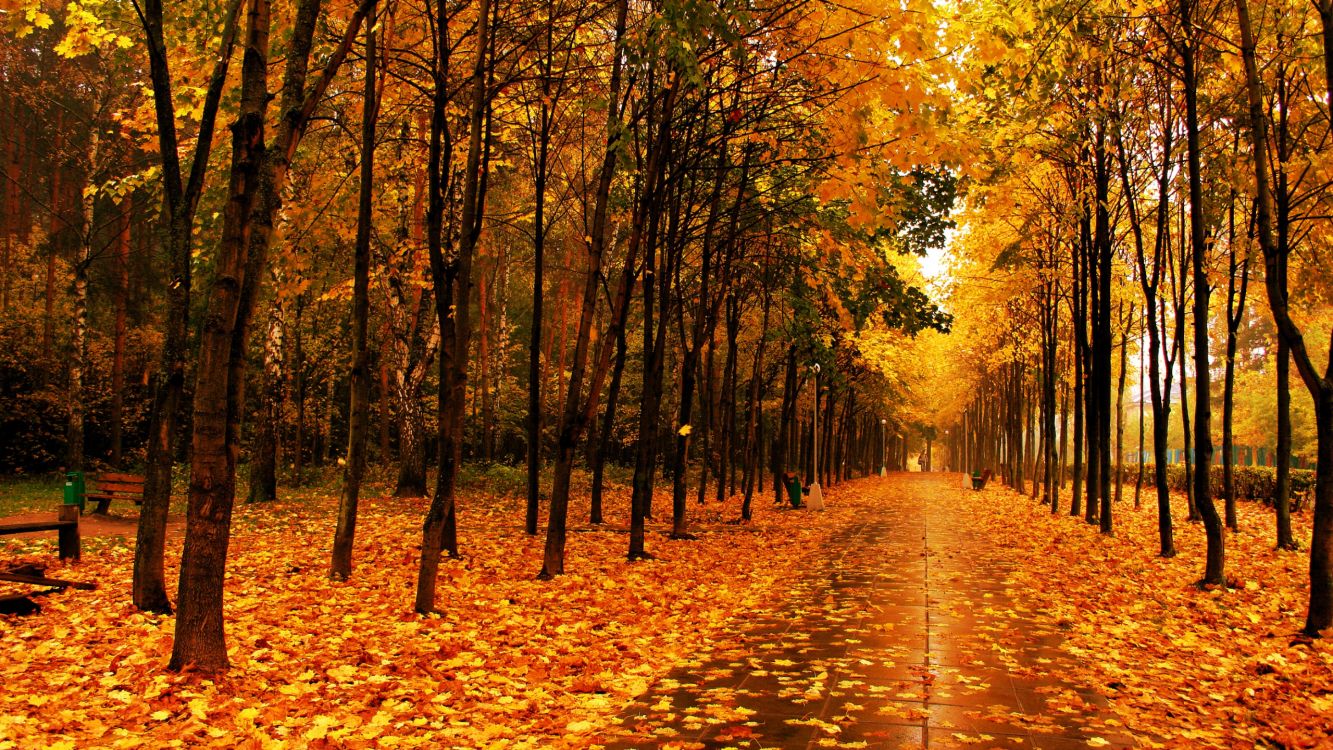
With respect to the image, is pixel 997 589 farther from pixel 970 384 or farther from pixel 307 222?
pixel 970 384

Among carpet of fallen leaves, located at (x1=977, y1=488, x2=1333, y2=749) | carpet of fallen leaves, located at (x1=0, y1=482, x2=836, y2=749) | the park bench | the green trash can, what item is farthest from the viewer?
the green trash can

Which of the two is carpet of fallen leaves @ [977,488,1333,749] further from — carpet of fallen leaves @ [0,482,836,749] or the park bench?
the park bench

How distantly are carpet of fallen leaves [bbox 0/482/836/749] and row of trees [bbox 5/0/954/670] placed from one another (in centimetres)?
51

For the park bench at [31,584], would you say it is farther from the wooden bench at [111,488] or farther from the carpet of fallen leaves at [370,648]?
the wooden bench at [111,488]

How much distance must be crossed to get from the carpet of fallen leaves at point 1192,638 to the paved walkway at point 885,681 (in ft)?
1.14

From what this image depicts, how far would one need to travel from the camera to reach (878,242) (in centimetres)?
1945

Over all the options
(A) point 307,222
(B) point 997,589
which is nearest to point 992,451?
(B) point 997,589

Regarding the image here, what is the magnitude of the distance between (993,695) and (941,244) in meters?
17.2

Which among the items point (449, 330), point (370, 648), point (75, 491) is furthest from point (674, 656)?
point (75, 491)

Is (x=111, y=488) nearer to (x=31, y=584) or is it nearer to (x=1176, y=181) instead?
(x=31, y=584)

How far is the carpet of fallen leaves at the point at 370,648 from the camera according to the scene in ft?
15.1

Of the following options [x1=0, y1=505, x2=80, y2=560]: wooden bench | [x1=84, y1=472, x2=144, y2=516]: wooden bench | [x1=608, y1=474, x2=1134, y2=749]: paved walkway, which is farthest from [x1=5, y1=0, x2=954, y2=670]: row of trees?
[x1=608, y1=474, x2=1134, y2=749]: paved walkway

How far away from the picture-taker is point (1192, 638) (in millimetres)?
7367

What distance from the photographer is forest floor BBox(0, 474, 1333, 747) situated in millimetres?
4684
